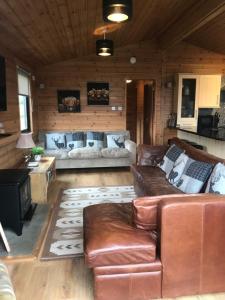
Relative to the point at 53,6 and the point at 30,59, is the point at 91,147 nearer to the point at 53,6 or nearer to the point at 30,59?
the point at 30,59

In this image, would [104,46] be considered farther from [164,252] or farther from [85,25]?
Answer: [164,252]

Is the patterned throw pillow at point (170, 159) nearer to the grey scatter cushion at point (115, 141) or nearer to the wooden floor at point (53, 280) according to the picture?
the wooden floor at point (53, 280)

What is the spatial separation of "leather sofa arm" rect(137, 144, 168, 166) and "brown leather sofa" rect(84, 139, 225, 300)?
7.80ft

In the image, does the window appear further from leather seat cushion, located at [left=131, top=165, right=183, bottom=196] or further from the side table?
leather seat cushion, located at [left=131, top=165, right=183, bottom=196]

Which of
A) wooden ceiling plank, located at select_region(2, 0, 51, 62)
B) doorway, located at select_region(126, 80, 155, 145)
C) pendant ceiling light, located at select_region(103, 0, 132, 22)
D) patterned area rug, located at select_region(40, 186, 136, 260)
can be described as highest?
wooden ceiling plank, located at select_region(2, 0, 51, 62)

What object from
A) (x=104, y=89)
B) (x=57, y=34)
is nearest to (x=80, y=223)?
(x=57, y=34)

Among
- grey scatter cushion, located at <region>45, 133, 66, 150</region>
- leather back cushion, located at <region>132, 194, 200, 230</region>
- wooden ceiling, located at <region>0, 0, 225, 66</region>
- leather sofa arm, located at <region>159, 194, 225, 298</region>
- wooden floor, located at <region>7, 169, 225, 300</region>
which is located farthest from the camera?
grey scatter cushion, located at <region>45, 133, 66, 150</region>

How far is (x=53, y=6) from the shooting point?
292 centimetres

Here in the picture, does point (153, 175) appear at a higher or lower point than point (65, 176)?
higher

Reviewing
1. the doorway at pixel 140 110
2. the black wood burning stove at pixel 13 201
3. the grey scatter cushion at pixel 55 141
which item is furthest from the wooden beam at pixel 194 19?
the black wood burning stove at pixel 13 201

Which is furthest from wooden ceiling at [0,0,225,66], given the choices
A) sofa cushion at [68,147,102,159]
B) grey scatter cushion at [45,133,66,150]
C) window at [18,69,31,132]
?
sofa cushion at [68,147,102,159]

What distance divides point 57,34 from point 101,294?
355 centimetres

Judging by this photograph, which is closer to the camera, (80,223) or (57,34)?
(80,223)

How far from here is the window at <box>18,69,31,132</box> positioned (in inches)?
203
